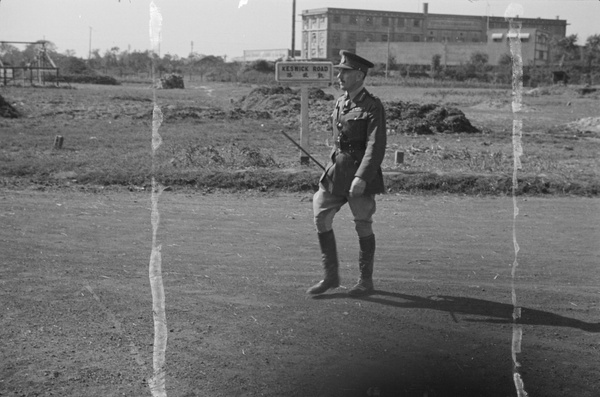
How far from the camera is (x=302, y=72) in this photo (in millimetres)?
13922

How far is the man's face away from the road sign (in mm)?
7358

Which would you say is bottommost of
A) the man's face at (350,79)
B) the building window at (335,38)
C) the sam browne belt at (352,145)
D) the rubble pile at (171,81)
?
the sam browne belt at (352,145)

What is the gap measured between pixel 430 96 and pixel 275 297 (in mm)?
38020

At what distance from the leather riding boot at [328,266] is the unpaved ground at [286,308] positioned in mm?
92

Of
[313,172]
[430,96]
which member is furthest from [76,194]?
[430,96]

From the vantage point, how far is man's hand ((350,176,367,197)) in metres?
6.31

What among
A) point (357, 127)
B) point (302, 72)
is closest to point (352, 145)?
point (357, 127)

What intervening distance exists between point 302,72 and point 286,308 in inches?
327

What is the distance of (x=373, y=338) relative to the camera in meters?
5.52

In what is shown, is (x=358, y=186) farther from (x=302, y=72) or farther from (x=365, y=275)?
(x=302, y=72)

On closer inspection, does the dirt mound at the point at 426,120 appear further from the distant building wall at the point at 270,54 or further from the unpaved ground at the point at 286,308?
the unpaved ground at the point at 286,308

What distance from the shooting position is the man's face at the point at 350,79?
6469 millimetres

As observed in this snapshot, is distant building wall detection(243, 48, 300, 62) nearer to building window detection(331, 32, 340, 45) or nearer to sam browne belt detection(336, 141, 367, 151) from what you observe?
building window detection(331, 32, 340, 45)

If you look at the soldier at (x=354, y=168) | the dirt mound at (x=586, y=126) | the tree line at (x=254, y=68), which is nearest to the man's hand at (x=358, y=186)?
the soldier at (x=354, y=168)
